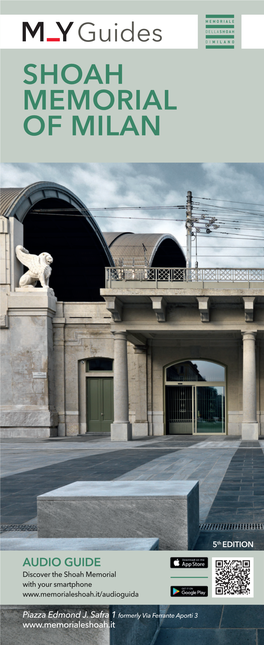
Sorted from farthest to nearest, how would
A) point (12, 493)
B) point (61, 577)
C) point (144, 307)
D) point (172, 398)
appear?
point (172, 398)
point (144, 307)
point (12, 493)
point (61, 577)

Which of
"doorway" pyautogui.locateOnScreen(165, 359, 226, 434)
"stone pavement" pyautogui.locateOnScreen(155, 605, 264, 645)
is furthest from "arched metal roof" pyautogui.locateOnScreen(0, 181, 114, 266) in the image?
"stone pavement" pyautogui.locateOnScreen(155, 605, 264, 645)

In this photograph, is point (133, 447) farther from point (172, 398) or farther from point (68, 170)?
point (68, 170)

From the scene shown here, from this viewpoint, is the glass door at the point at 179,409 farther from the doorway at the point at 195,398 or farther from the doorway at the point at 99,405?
the doorway at the point at 99,405

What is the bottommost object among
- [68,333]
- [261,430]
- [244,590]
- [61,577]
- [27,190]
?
[261,430]

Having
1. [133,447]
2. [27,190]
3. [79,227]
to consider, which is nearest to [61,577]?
[133,447]

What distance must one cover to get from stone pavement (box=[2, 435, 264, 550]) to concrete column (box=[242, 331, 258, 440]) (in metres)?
2.27

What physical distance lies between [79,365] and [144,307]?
4861 millimetres

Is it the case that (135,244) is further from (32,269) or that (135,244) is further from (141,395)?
(141,395)

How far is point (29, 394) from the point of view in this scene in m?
22.7

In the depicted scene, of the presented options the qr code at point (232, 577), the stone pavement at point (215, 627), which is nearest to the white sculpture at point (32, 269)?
the stone pavement at point (215, 627)

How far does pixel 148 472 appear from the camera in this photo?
423 inches

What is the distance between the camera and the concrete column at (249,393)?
66.9ft

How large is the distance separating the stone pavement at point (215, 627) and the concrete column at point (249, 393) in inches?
678

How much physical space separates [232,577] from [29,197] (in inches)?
956
